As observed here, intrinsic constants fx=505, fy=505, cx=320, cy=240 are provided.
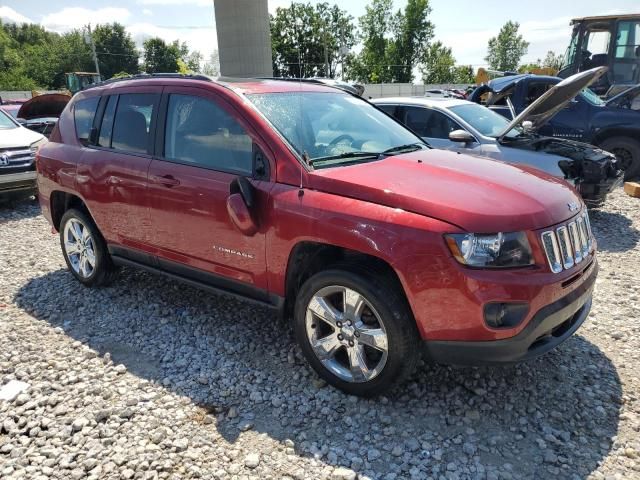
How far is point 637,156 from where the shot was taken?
29.0ft

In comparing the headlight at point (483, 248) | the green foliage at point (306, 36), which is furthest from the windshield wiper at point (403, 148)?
the green foliage at point (306, 36)

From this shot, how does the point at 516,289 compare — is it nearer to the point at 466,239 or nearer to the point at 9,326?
the point at 466,239

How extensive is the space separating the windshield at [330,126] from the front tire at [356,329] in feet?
2.66

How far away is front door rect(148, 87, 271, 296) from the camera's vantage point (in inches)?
132

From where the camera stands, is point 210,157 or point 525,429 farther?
point 210,157

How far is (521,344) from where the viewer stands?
257 cm

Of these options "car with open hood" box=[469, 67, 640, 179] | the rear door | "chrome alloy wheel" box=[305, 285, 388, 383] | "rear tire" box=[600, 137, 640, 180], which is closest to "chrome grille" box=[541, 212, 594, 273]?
"chrome alloy wheel" box=[305, 285, 388, 383]

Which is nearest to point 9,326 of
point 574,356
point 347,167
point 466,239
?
point 347,167

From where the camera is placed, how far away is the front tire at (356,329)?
277cm

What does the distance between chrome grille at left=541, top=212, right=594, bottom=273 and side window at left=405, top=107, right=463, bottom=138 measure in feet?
13.8

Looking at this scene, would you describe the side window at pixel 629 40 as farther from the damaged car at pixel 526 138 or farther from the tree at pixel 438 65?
the tree at pixel 438 65

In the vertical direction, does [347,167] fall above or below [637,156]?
above

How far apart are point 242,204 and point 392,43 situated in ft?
206

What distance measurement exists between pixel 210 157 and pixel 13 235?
4914 millimetres
